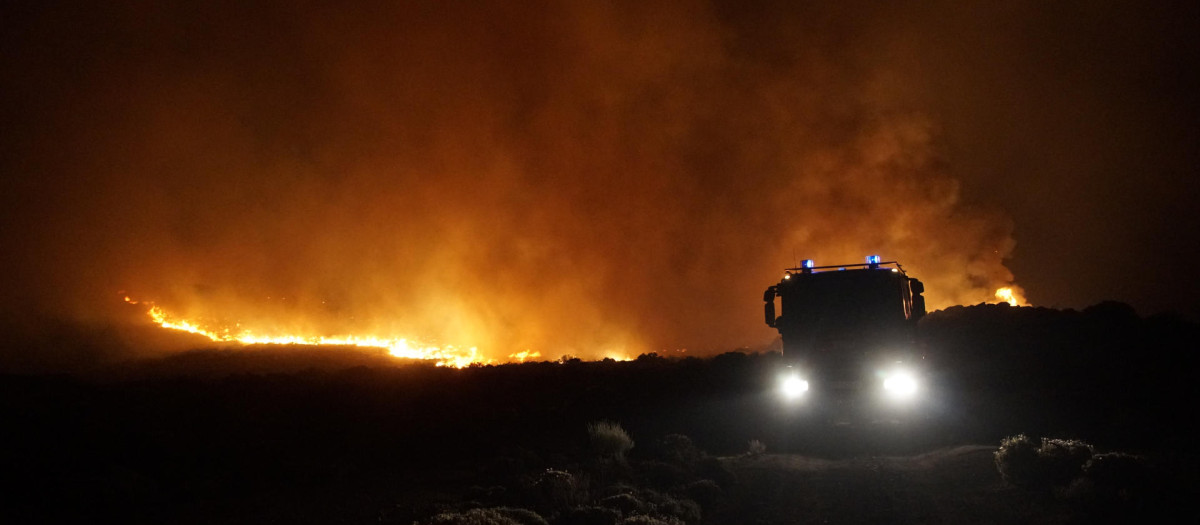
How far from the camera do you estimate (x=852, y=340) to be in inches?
515

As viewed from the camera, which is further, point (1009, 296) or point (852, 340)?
point (1009, 296)

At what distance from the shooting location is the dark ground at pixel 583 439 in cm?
935

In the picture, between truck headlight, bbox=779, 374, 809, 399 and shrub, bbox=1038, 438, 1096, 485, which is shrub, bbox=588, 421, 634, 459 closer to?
truck headlight, bbox=779, 374, 809, 399

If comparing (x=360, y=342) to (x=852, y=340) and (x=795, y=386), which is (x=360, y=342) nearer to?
(x=795, y=386)

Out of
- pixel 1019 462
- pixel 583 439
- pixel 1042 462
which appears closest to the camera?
pixel 1042 462

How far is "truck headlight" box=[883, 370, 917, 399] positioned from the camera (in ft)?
41.4

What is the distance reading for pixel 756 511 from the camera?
9.12m

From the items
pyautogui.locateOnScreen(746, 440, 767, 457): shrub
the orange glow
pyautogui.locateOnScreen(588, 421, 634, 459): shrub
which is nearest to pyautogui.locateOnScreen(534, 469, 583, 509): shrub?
pyautogui.locateOnScreen(588, 421, 634, 459): shrub

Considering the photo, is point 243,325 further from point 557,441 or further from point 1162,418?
point 1162,418

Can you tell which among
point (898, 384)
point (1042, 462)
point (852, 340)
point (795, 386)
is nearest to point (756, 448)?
point (795, 386)

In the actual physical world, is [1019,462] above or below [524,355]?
below

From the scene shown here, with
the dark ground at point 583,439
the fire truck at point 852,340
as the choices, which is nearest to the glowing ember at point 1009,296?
the dark ground at point 583,439

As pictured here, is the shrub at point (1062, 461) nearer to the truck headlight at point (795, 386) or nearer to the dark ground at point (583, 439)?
the dark ground at point (583, 439)

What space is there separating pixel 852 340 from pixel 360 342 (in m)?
38.9
